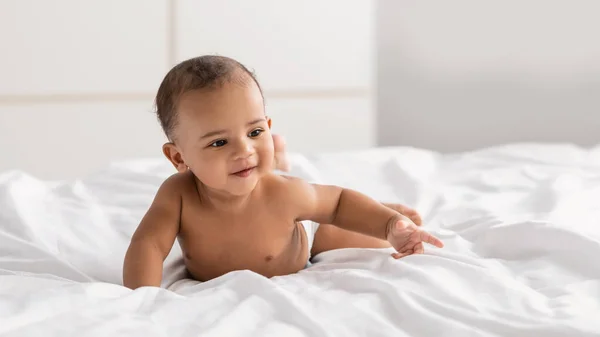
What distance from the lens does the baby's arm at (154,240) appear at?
1.17 metres

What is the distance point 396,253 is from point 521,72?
185cm

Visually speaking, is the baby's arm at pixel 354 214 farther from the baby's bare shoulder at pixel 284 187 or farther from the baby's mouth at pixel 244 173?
the baby's mouth at pixel 244 173

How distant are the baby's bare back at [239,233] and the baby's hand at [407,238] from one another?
16 cm

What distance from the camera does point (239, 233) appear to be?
1265 millimetres

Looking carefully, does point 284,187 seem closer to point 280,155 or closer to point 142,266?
point 142,266

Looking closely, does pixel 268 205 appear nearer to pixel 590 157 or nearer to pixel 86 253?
pixel 86 253

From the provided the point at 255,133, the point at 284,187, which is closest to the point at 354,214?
the point at 284,187

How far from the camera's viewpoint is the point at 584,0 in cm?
287

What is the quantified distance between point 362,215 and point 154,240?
0.32 meters

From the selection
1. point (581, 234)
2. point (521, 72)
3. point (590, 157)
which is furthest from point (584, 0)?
point (581, 234)

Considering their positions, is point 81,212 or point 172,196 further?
point 81,212

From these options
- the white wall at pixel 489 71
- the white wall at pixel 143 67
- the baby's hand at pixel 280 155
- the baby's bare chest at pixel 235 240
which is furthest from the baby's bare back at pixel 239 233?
the white wall at pixel 489 71

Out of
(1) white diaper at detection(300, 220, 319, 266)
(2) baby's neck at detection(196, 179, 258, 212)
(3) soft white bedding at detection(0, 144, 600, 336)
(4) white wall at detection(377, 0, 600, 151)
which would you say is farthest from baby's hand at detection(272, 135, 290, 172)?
(4) white wall at detection(377, 0, 600, 151)

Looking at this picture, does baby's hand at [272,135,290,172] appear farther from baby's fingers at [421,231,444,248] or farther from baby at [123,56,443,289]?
baby's fingers at [421,231,444,248]
